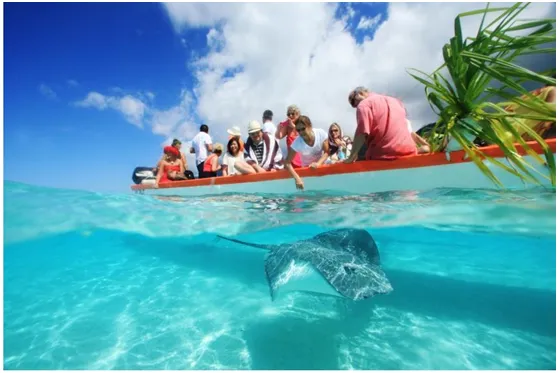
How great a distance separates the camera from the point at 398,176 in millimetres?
5043

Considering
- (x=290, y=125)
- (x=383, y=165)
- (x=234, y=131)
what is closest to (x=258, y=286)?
(x=383, y=165)

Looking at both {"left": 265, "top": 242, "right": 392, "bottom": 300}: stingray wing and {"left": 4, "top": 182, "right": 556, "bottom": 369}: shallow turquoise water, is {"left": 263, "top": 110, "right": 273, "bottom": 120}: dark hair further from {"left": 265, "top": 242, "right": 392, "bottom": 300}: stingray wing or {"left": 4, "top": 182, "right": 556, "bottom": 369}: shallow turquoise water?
{"left": 265, "top": 242, "right": 392, "bottom": 300}: stingray wing

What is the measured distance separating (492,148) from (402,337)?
2.90 meters

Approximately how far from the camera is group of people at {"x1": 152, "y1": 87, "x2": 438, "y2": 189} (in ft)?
16.4

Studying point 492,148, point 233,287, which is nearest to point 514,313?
point 492,148

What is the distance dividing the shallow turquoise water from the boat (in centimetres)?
33

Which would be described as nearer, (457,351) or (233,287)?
(457,351)

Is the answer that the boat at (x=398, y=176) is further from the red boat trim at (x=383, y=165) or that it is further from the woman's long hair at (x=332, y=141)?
the woman's long hair at (x=332, y=141)

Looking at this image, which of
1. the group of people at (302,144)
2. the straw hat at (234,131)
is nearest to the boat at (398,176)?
the group of people at (302,144)

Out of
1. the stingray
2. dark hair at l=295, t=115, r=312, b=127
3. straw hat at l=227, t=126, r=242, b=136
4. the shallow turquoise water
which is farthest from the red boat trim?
straw hat at l=227, t=126, r=242, b=136

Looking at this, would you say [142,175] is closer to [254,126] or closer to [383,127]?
[254,126]

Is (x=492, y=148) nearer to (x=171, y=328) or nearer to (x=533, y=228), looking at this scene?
(x=533, y=228)

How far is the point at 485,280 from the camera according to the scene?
19.4ft

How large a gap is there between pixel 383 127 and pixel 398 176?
916 millimetres
